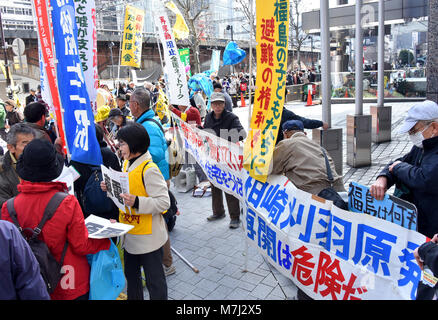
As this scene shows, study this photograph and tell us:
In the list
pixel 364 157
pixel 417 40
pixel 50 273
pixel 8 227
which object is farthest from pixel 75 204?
pixel 417 40

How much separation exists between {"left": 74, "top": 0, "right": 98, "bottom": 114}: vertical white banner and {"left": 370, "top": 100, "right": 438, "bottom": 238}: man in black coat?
3131 millimetres

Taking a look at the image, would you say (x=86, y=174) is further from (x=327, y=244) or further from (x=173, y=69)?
(x=173, y=69)

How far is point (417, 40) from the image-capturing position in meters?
20.3

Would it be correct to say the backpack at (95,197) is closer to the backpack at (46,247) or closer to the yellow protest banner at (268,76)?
the backpack at (46,247)

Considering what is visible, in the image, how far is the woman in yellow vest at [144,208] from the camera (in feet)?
10.2

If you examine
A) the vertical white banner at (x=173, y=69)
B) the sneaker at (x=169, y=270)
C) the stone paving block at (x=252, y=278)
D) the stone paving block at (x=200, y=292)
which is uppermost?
the vertical white banner at (x=173, y=69)

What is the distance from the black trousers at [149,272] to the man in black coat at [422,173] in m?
1.92

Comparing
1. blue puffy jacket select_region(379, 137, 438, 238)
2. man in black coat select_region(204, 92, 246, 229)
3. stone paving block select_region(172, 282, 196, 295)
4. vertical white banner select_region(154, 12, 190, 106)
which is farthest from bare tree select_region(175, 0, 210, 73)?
blue puffy jacket select_region(379, 137, 438, 238)

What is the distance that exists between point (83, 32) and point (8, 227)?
120 inches

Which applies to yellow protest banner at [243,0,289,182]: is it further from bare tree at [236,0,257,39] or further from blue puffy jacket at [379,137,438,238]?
blue puffy jacket at [379,137,438,238]

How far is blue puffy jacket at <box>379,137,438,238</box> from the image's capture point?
2.56 metres

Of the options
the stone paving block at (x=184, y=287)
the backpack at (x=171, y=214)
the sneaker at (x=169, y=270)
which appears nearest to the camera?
the stone paving block at (x=184, y=287)

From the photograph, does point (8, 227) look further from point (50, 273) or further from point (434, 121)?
point (434, 121)

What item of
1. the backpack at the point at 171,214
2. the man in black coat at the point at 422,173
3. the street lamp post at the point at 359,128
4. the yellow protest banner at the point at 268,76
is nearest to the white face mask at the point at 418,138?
the man in black coat at the point at 422,173
